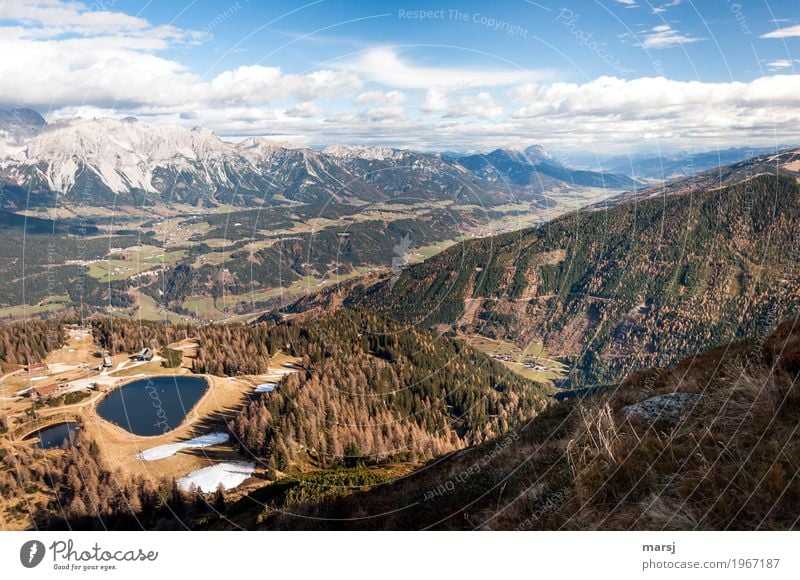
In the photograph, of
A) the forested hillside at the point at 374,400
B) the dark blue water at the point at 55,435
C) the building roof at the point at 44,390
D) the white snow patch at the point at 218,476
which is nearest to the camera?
the white snow patch at the point at 218,476

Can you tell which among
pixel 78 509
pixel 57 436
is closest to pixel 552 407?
pixel 78 509

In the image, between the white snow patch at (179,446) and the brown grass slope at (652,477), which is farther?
the white snow patch at (179,446)

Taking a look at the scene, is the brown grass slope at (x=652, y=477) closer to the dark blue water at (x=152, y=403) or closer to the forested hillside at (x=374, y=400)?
the forested hillside at (x=374, y=400)

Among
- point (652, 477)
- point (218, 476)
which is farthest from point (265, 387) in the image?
point (652, 477)

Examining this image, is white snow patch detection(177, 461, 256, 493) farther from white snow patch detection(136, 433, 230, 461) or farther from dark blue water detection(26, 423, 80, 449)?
dark blue water detection(26, 423, 80, 449)
